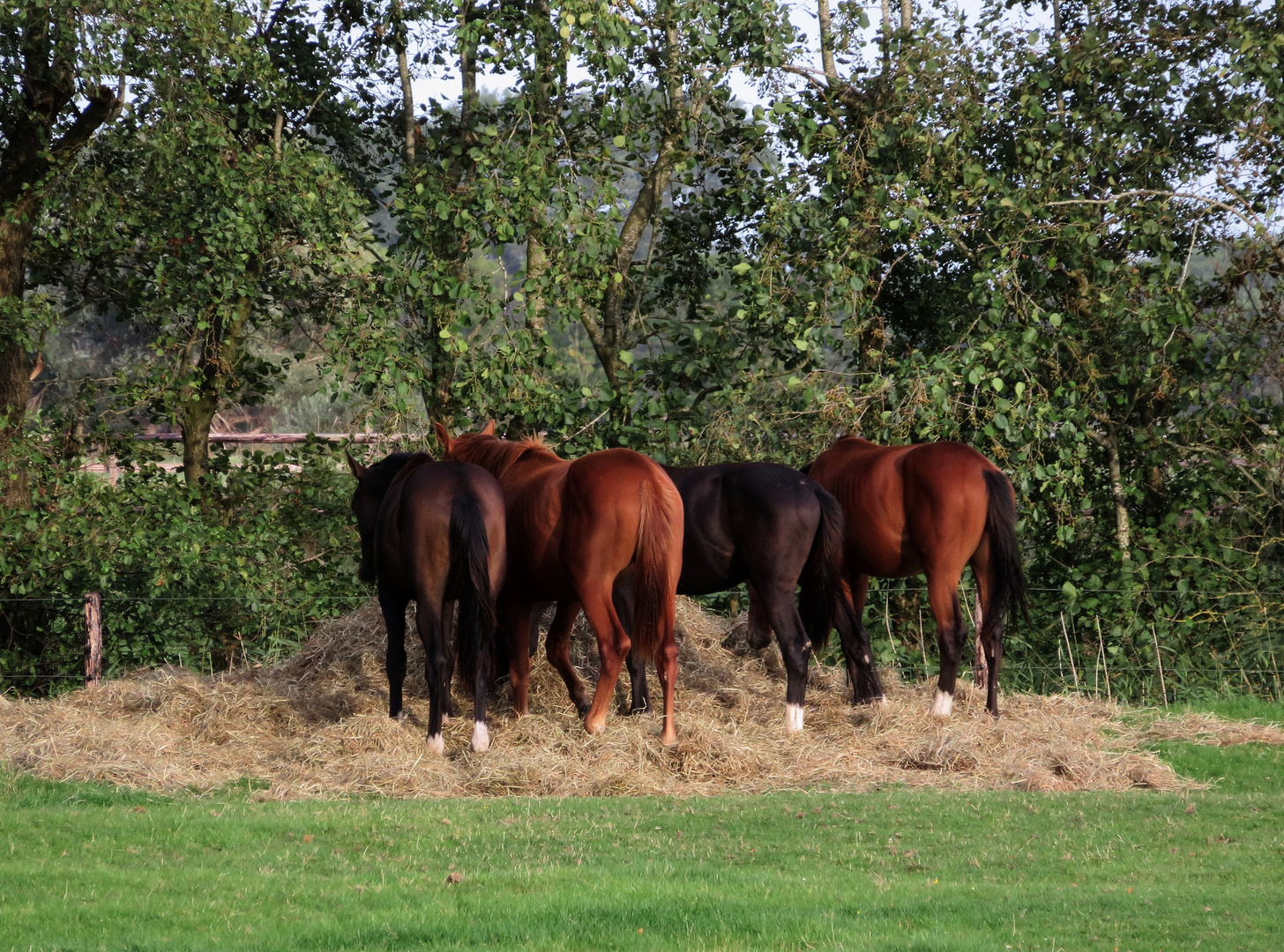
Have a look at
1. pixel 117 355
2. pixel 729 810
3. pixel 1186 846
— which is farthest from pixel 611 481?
pixel 117 355

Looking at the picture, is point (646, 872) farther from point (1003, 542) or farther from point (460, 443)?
point (460, 443)

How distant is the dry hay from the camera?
7.54 metres

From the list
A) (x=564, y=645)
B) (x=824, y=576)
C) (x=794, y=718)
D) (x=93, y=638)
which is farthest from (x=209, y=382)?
(x=794, y=718)

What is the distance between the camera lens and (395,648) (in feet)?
28.3

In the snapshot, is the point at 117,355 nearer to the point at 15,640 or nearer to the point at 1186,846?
the point at 15,640

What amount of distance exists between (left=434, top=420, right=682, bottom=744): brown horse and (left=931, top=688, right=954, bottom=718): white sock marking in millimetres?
1949

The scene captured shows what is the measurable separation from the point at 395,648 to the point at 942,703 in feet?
12.2

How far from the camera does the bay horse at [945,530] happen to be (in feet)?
30.0

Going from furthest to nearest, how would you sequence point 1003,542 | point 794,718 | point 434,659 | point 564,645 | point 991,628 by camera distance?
point 991,628
point 1003,542
point 564,645
point 794,718
point 434,659

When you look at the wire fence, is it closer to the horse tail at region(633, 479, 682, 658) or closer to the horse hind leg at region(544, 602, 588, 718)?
the horse hind leg at region(544, 602, 588, 718)

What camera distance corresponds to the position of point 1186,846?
5.82 meters

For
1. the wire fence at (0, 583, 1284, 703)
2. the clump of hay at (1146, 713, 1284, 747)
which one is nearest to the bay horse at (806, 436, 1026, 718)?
the clump of hay at (1146, 713, 1284, 747)

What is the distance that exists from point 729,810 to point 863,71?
8.61 m

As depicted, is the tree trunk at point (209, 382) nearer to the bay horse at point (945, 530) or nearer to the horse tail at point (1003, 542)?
the bay horse at point (945, 530)
